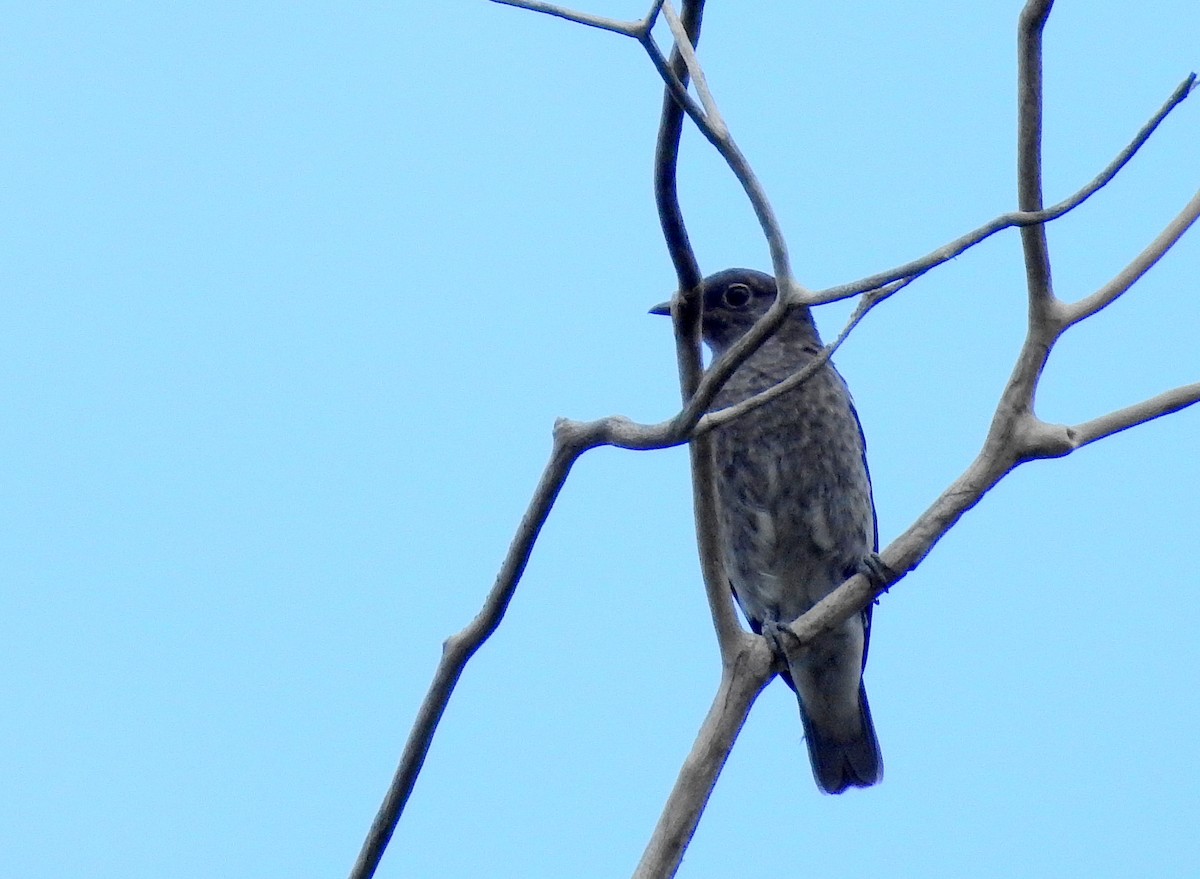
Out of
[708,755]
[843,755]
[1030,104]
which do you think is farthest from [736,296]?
[708,755]

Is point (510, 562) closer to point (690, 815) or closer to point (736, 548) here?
point (690, 815)

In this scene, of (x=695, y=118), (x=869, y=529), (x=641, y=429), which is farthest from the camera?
(x=869, y=529)

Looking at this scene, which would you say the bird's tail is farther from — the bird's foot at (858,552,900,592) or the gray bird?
the bird's foot at (858,552,900,592)

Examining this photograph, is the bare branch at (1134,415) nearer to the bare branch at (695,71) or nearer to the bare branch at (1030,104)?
the bare branch at (1030,104)

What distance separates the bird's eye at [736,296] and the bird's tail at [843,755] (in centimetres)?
213

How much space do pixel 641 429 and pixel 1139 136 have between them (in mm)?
1439

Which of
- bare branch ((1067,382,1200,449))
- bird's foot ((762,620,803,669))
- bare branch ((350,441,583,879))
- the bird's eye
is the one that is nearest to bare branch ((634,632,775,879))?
bird's foot ((762,620,803,669))

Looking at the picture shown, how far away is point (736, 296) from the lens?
7.80m

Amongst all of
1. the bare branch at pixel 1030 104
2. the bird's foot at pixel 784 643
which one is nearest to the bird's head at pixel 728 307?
the bird's foot at pixel 784 643

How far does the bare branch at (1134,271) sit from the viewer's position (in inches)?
170

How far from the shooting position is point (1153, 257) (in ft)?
14.3

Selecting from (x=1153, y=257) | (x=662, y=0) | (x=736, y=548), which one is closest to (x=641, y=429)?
(x=662, y=0)

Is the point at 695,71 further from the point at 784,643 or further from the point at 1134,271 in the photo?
the point at 784,643

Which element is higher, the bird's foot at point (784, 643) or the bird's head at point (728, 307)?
the bird's head at point (728, 307)
